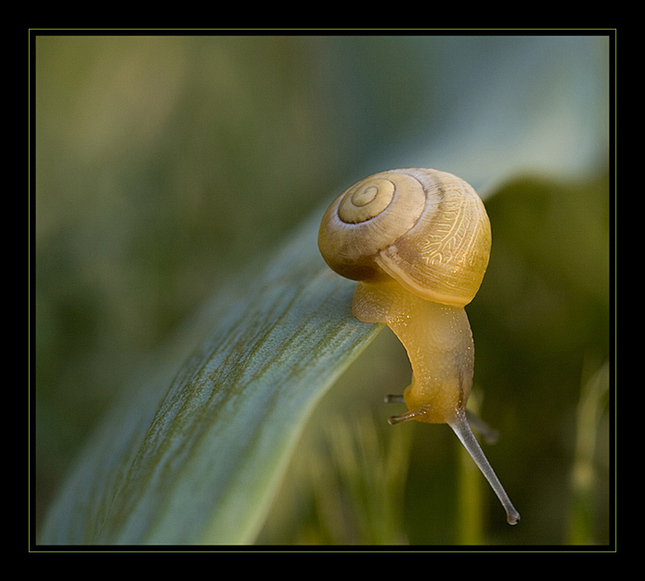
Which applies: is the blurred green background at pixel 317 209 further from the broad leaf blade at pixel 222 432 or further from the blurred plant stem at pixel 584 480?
the broad leaf blade at pixel 222 432

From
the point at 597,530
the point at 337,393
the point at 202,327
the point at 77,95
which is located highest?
the point at 77,95

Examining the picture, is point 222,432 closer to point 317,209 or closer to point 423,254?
point 423,254

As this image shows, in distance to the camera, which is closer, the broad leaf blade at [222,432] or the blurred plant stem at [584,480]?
the broad leaf blade at [222,432]

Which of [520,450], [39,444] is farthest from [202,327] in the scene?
[520,450]

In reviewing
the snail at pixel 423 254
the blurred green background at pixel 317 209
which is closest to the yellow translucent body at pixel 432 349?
the snail at pixel 423 254

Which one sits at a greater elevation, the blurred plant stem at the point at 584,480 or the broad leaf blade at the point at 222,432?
the broad leaf blade at the point at 222,432

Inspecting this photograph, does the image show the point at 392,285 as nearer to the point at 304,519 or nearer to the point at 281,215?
the point at 304,519

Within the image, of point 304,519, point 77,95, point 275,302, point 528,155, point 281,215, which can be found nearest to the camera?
point 275,302
